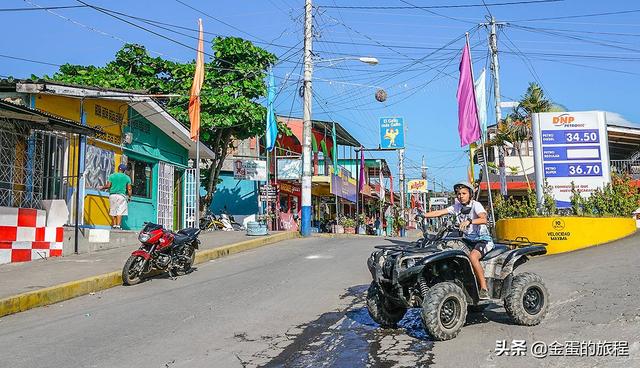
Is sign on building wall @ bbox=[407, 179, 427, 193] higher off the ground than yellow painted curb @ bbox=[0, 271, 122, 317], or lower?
higher

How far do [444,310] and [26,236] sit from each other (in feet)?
30.0

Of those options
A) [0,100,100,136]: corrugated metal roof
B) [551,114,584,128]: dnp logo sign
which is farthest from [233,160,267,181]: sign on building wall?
[551,114,584,128]: dnp logo sign

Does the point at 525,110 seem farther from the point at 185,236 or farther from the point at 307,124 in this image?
the point at 185,236

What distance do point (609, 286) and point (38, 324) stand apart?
8.19 metres

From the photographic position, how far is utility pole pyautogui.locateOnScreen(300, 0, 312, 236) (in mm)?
22484

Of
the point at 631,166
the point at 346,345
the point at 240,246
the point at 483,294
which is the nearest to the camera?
the point at 346,345

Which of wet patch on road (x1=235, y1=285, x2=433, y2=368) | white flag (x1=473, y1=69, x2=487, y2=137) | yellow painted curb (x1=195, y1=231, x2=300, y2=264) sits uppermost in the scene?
white flag (x1=473, y1=69, x2=487, y2=137)

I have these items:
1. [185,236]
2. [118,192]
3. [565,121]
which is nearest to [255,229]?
[118,192]

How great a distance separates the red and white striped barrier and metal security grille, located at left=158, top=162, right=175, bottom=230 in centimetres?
665

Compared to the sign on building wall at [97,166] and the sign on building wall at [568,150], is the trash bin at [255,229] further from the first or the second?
the sign on building wall at [568,150]

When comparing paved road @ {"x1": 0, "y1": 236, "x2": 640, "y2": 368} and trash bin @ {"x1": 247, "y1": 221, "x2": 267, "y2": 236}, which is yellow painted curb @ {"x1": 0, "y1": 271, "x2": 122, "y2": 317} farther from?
trash bin @ {"x1": 247, "y1": 221, "x2": 267, "y2": 236}

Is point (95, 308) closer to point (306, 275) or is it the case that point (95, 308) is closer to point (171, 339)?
point (171, 339)

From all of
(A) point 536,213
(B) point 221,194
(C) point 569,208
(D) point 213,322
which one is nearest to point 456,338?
(D) point 213,322

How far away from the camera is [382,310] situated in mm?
6500
